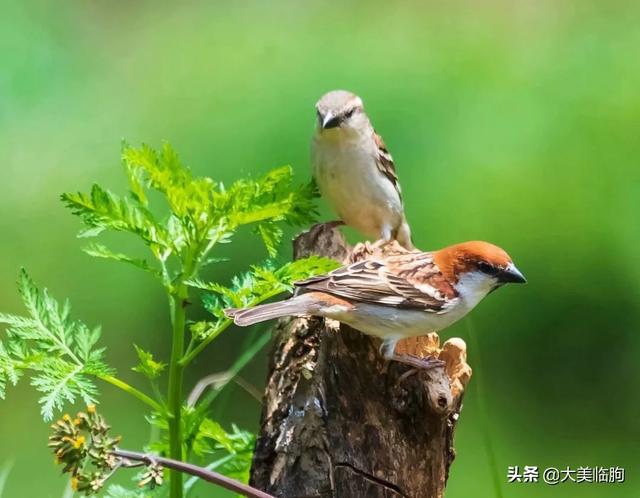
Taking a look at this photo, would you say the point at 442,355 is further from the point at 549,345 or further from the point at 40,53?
the point at 40,53

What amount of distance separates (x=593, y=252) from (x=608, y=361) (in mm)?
308

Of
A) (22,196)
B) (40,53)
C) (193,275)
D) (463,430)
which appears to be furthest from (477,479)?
(40,53)

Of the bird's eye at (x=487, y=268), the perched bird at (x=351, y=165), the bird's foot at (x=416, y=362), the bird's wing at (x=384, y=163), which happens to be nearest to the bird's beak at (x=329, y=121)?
the perched bird at (x=351, y=165)

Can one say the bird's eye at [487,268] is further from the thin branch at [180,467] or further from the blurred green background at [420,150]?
the blurred green background at [420,150]

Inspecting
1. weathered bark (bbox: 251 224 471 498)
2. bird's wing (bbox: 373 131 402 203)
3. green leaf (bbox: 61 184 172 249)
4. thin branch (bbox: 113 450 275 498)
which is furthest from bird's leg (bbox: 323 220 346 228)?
thin branch (bbox: 113 450 275 498)

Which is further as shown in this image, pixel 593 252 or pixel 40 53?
pixel 40 53

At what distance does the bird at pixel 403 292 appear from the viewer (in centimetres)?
133

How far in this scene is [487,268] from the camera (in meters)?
1.41

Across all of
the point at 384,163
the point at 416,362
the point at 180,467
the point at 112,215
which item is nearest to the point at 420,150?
the point at 384,163

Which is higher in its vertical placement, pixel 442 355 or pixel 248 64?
pixel 248 64

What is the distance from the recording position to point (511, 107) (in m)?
2.49

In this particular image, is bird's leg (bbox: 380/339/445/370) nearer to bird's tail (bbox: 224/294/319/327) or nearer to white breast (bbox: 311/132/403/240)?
bird's tail (bbox: 224/294/319/327)

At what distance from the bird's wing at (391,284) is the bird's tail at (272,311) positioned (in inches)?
1.2

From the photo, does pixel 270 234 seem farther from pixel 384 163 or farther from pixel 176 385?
pixel 384 163
